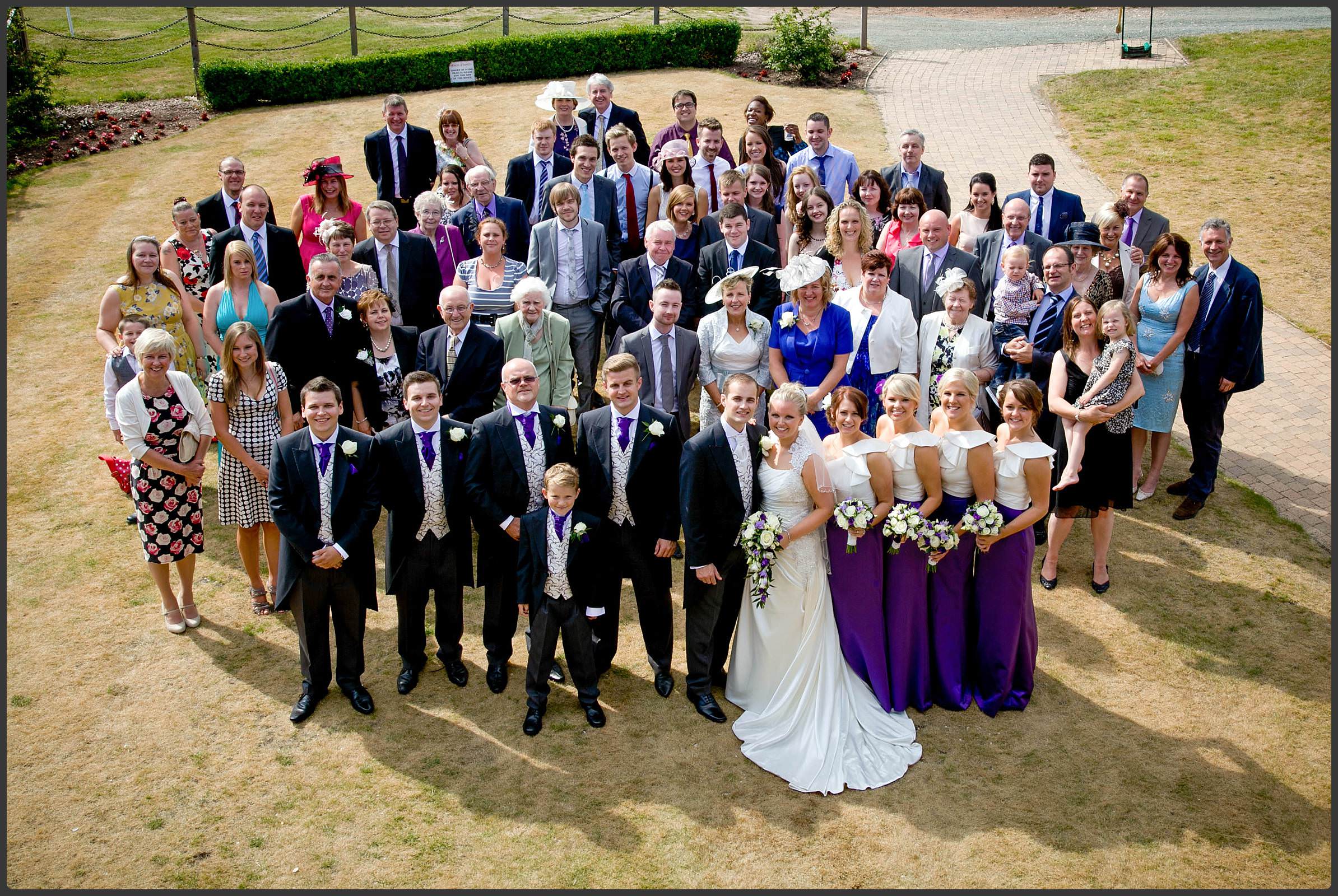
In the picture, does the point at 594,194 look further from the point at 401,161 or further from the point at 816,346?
the point at 816,346

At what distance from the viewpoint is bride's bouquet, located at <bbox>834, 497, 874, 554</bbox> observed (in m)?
6.34

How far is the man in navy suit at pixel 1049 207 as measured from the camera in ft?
31.5

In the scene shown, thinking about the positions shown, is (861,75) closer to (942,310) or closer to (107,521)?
(942,310)

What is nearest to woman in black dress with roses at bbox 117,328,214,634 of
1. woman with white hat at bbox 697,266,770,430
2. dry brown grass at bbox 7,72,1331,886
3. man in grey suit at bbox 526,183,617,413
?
dry brown grass at bbox 7,72,1331,886

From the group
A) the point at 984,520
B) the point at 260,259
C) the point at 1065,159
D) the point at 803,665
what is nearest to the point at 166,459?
the point at 260,259

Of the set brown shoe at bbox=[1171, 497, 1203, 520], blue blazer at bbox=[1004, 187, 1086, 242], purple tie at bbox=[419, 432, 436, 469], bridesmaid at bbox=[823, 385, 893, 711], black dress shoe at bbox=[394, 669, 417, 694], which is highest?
blue blazer at bbox=[1004, 187, 1086, 242]

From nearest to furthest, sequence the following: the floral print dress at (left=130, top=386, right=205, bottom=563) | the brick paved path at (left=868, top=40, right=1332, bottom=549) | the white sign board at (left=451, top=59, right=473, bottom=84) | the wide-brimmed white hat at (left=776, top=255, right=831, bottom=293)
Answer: the floral print dress at (left=130, top=386, right=205, bottom=563) → the wide-brimmed white hat at (left=776, top=255, right=831, bottom=293) → the brick paved path at (left=868, top=40, right=1332, bottom=549) → the white sign board at (left=451, top=59, right=473, bottom=84)

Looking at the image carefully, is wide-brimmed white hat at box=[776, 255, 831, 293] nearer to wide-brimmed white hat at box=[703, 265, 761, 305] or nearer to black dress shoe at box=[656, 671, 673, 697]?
wide-brimmed white hat at box=[703, 265, 761, 305]

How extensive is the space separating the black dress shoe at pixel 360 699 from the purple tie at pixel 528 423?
1957 millimetres

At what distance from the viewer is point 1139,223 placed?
9.69m

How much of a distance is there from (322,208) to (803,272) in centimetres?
472

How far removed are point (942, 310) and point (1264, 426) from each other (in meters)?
4.17

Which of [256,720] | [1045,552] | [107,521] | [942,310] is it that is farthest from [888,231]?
[107,521]

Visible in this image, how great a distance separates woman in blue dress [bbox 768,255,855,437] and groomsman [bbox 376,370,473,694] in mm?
2579
